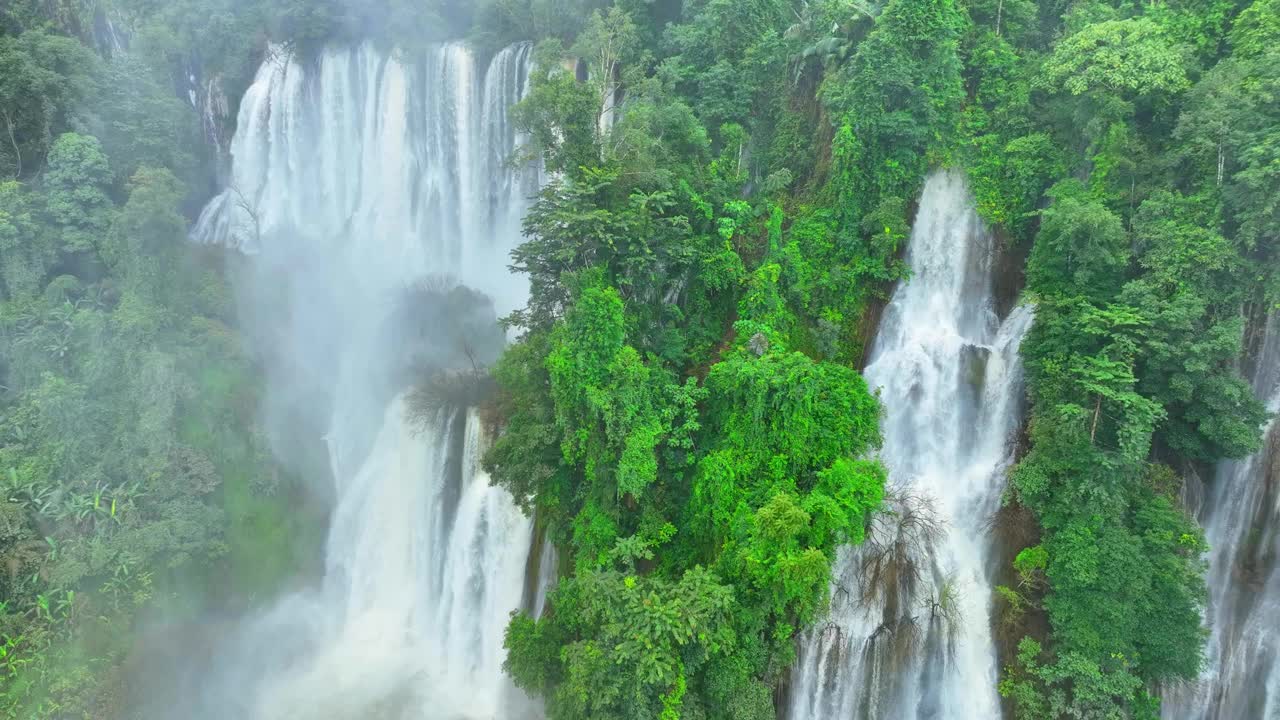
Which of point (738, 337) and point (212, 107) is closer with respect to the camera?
point (738, 337)

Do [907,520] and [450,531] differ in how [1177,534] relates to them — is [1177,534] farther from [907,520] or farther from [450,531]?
[450,531]

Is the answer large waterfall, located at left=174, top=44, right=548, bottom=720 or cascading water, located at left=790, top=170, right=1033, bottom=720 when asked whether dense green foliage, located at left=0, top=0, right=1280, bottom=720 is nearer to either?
cascading water, located at left=790, top=170, right=1033, bottom=720

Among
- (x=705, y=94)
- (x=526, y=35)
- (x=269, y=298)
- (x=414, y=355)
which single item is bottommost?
(x=414, y=355)

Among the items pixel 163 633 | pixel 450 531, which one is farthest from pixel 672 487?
pixel 163 633

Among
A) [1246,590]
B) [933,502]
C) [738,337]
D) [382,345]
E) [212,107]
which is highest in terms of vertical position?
[212,107]

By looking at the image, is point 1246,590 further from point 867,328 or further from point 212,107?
point 212,107

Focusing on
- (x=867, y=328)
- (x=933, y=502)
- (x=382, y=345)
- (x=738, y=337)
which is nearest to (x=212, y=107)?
(x=382, y=345)

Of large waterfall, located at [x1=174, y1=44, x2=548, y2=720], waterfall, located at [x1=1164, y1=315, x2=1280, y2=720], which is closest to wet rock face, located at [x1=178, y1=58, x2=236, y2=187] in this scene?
large waterfall, located at [x1=174, y1=44, x2=548, y2=720]
